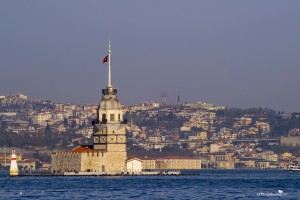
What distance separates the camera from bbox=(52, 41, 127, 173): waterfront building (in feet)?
387

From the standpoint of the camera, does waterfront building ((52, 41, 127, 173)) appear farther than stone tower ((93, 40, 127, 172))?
No

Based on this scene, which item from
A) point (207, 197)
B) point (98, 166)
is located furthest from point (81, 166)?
point (207, 197)

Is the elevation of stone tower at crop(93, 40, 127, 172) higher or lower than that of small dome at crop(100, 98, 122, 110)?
lower

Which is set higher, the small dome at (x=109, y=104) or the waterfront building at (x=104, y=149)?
the small dome at (x=109, y=104)

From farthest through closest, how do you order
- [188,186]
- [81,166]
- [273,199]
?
[81,166]
[188,186]
[273,199]

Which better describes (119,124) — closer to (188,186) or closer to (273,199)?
(188,186)

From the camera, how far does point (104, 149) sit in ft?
391

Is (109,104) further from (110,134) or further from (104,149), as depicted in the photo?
(104,149)

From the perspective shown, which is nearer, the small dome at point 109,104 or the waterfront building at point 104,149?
the waterfront building at point 104,149

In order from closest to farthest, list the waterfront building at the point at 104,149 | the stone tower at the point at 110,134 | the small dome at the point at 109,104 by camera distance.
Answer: the waterfront building at the point at 104,149
the stone tower at the point at 110,134
the small dome at the point at 109,104

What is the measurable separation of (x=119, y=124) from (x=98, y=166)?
14.6ft

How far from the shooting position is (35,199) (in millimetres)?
73812

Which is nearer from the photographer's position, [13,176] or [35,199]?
[35,199]

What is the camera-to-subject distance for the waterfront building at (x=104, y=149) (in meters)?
118
